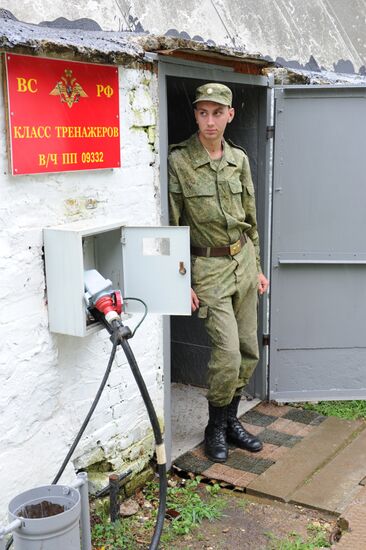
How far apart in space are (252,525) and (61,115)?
7.77 feet

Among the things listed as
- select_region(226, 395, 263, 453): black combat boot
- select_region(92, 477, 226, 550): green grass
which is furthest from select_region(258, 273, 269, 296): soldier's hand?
select_region(92, 477, 226, 550): green grass

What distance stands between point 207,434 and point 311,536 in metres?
1.07

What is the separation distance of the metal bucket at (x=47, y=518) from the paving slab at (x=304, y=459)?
4.95ft

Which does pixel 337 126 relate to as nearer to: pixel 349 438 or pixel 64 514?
pixel 349 438

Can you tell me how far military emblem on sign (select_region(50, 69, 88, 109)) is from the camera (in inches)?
118

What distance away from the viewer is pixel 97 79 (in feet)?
10.6

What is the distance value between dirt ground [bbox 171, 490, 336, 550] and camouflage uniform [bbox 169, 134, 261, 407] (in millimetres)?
703

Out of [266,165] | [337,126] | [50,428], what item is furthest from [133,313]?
[337,126]

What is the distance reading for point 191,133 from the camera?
5.25 meters

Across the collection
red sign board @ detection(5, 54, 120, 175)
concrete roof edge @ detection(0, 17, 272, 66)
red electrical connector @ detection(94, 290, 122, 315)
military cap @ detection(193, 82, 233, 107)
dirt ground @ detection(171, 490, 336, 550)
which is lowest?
Result: dirt ground @ detection(171, 490, 336, 550)

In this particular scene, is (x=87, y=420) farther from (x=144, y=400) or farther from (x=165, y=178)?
(x=165, y=178)

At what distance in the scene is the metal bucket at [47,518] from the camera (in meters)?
2.53

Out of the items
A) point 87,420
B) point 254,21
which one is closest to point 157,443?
point 87,420

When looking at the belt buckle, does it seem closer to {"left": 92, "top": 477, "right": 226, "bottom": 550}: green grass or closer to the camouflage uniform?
the camouflage uniform
